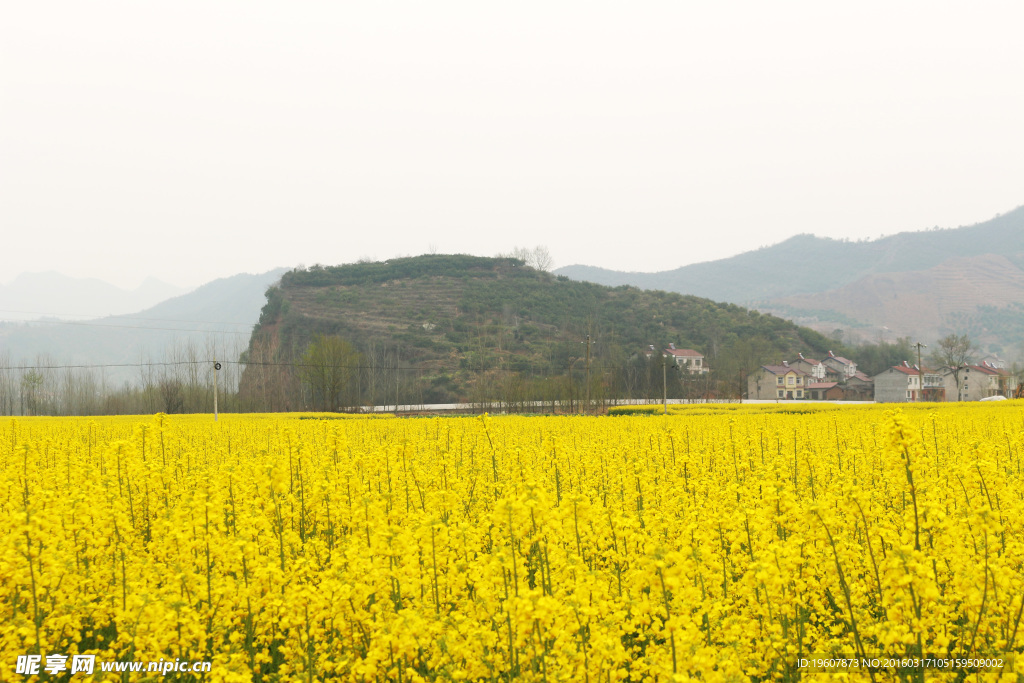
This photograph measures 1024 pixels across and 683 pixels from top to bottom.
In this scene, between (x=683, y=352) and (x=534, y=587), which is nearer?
(x=534, y=587)

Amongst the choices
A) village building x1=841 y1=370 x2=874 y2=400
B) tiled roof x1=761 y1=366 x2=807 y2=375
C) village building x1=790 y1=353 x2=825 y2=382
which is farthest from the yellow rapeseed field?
village building x1=790 y1=353 x2=825 y2=382

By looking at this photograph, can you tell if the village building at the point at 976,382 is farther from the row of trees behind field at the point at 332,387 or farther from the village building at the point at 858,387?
the row of trees behind field at the point at 332,387

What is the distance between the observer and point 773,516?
5.13m

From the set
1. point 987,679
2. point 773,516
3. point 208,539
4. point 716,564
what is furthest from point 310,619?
point 987,679

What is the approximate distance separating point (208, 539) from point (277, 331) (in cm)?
8736

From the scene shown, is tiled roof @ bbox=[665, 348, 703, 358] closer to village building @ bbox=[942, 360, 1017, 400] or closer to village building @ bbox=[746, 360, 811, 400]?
village building @ bbox=[746, 360, 811, 400]

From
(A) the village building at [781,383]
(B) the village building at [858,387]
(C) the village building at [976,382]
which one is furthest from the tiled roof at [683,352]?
(C) the village building at [976,382]

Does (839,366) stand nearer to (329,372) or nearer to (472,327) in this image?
(472,327)

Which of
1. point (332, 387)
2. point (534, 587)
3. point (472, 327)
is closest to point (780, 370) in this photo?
point (472, 327)

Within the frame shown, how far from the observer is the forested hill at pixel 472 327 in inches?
2726

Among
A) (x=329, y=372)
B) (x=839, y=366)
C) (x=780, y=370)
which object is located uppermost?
(x=329, y=372)

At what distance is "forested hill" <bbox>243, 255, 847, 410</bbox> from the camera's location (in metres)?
69.2

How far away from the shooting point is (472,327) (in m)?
84.5

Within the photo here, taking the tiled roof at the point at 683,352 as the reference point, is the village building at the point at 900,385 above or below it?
below
